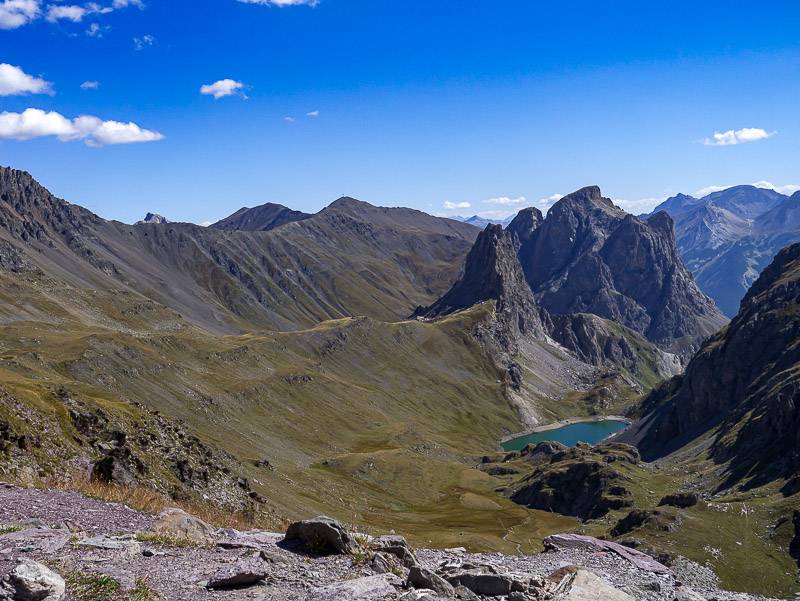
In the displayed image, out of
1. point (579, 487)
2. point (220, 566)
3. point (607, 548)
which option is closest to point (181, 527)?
point (220, 566)

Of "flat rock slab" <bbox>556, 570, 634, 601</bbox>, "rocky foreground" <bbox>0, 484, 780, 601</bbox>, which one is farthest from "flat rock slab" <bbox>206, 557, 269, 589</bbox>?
"flat rock slab" <bbox>556, 570, 634, 601</bbox>

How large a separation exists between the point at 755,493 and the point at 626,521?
102 ft

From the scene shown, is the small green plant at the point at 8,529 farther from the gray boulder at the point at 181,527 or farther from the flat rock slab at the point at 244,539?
the flat rock slab at the point at 244,539

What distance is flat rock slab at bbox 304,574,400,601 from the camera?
17422mm

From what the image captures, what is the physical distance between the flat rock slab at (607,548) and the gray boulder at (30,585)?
24.7 m

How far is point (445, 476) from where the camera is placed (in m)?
186

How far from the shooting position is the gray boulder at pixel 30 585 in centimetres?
1524

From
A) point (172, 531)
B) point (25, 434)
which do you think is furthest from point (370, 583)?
point (25, 434)

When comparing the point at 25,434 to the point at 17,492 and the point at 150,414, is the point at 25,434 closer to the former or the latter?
the point at 17,492

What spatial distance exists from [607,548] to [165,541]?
2274 cm

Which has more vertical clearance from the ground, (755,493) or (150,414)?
(150,414)

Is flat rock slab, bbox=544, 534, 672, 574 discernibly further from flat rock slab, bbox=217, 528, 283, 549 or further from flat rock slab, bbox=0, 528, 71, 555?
flat rock slab, bbox=0, 528, 71, 555

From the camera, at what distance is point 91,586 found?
16.4 m

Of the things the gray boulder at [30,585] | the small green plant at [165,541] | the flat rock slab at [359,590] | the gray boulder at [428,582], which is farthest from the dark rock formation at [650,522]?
the gray boulder at [30,585]
